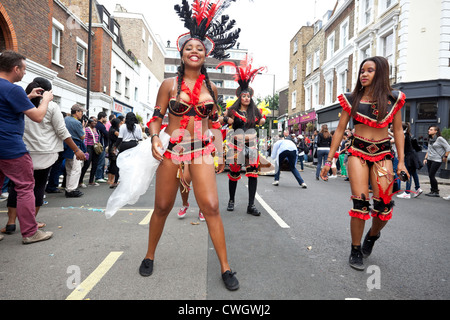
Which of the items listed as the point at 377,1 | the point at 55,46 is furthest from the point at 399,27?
the point at 55,46

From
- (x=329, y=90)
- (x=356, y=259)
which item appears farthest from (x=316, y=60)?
(x=356, y=259)

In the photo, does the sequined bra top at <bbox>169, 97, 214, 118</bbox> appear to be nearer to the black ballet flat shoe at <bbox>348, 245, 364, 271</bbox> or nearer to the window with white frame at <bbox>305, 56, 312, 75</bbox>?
the black ballet flat shoe at <bbox>348, 245, 364, 271</bbox>

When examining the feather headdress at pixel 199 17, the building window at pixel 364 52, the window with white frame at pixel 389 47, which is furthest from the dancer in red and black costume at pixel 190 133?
the building window at pixel 364 52

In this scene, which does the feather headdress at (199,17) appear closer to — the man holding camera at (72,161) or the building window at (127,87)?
the man holding camera at (72,161)

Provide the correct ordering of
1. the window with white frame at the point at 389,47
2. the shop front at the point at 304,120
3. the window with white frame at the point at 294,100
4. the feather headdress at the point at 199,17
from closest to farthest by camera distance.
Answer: the feather headdress at the point at 199,17 → the window with white frame at the point at 389,47 → the shop front at the point at 304,120 → the window with white frame at the point at 294,100

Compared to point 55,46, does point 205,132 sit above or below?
below

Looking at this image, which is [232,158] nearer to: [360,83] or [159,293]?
[360,83]

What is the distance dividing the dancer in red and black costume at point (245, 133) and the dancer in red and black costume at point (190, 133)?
7.03 feet

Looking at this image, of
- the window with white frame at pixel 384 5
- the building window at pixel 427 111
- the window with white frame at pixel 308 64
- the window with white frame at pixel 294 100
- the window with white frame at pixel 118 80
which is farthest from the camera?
the window with white frame at pixel 294 100

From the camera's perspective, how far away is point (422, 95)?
13.9 m

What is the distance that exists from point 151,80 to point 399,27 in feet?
78.9

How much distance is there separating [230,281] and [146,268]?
0.79 metres

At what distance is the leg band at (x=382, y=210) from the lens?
295 cm

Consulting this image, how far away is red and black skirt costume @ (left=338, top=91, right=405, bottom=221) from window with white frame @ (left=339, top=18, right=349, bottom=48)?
2103 centimetres
